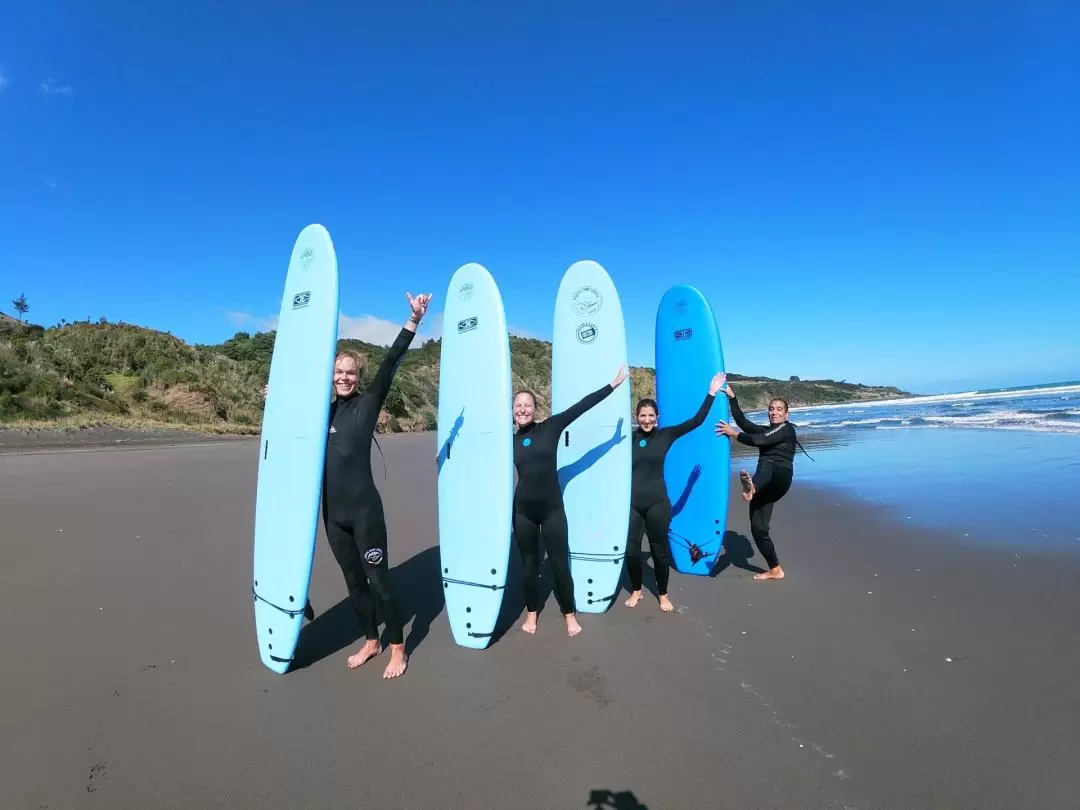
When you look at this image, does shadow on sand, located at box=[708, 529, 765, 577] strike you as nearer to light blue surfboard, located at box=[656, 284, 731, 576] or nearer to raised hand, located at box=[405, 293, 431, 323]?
light blue surfboard, located at box=[656, 284, 731, 576]

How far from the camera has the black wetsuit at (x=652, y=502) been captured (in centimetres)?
356

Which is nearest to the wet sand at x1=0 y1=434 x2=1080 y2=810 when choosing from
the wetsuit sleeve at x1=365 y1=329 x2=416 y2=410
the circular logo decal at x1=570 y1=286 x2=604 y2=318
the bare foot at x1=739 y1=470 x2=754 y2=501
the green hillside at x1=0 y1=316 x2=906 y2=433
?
the bare foot at x1=739 y1=470 x2=754 y2=501

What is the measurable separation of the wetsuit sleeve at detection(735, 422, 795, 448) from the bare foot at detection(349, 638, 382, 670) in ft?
9.31

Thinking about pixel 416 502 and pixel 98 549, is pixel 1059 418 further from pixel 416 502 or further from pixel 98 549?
pixel 98 549

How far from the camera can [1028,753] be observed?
2.01 meters

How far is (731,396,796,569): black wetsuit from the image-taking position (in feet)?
13.1

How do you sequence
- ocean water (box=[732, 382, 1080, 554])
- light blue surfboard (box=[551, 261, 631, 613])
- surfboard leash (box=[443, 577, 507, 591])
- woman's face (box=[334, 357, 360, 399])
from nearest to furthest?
1. woman's face (box=[334, 357, 360, 399])
2. surfboard leash (box=[443, 577, 507, 591])
3. light blue surfboard (box=[551, 261, 631, 613])
4. ocean water (box=[732, 382, 1080, 554])

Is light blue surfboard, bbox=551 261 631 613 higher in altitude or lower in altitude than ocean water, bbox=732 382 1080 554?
higher

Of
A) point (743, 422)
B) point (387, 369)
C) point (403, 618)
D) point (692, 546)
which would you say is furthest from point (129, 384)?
point (743, 422)

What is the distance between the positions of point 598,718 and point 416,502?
5.05 m

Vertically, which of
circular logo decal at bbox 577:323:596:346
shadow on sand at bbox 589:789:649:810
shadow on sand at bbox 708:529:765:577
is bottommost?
shadow on sand at bbox 708:529:765:577

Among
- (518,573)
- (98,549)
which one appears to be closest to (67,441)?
(98,549)

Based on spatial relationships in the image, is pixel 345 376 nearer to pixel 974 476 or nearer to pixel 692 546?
pixel 692 546

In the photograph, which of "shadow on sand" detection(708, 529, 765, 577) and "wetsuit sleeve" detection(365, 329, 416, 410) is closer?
"wetsuit sleeve" detection(365, 329, 416, 410)
